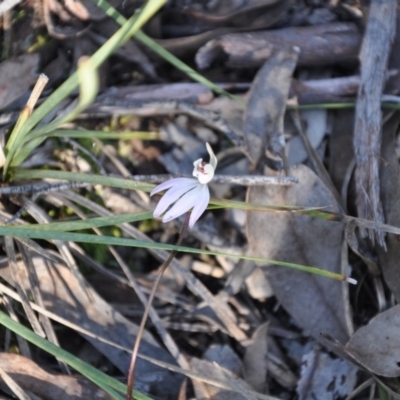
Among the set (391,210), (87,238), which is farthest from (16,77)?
(391,210)

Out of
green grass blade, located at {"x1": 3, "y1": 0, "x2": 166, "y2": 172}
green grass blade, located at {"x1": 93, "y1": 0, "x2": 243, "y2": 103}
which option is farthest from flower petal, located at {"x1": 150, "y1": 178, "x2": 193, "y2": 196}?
green grass blade, located at {"x1": 93, "y1": 0, "x2": 243, "y2": 103}

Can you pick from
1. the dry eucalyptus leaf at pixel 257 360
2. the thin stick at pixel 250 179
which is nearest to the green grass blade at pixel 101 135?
the thin stick at pixel 250 179

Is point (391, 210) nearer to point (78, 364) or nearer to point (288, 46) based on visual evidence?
point (288, 46)

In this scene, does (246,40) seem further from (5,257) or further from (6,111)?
(5,257)

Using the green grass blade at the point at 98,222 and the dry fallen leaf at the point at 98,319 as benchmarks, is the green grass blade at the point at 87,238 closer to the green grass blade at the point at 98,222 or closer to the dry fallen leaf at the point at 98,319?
the green grass blade at the point at 98,222

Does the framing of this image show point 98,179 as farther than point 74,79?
Yes

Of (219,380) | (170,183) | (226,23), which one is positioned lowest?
(219,380)

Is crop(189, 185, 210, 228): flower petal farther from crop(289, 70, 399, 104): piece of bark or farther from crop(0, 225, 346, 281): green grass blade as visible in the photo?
crop(289, 70, 399, 104): piece of bark
